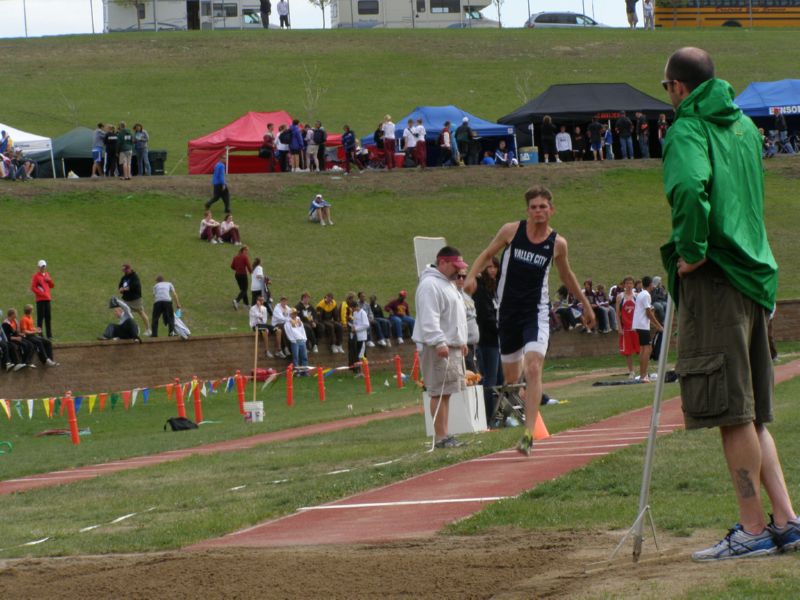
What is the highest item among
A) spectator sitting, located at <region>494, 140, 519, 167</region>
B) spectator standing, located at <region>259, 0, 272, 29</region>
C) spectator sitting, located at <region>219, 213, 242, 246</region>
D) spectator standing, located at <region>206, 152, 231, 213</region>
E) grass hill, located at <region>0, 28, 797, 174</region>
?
spectator standing, located at <region>259, 0, 272, 29</region>

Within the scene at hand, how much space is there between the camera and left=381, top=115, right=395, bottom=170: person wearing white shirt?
5009cm

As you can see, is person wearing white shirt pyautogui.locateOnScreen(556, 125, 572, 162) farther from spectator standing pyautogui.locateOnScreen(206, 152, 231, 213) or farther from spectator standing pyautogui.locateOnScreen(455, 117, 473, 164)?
spectator standing pyautogui.locateOnScreen(206, 152, 231, 213)

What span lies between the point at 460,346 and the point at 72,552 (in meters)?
5.73

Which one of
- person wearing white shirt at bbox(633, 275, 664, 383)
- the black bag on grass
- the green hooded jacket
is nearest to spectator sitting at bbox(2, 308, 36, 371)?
the black bag on grass

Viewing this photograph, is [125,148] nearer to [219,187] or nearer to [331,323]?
[219,187]

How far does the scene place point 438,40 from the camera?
284ft

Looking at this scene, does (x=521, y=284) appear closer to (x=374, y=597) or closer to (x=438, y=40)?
(x=374, y=597)

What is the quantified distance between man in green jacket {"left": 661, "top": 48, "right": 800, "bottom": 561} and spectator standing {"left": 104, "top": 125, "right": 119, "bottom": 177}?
4069cm

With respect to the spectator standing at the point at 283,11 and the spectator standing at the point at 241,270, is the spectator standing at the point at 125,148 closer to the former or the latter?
the spectator standing at the point at 241,270

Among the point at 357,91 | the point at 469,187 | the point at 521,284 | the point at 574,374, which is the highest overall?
the point at 357,91

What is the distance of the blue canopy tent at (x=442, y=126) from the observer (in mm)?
52188

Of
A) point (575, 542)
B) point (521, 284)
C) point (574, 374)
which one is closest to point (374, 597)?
point (575, 542)

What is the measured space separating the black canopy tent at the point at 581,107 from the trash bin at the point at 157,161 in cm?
1316

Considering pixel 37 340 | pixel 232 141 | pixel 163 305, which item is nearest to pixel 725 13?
pixel 232 141
